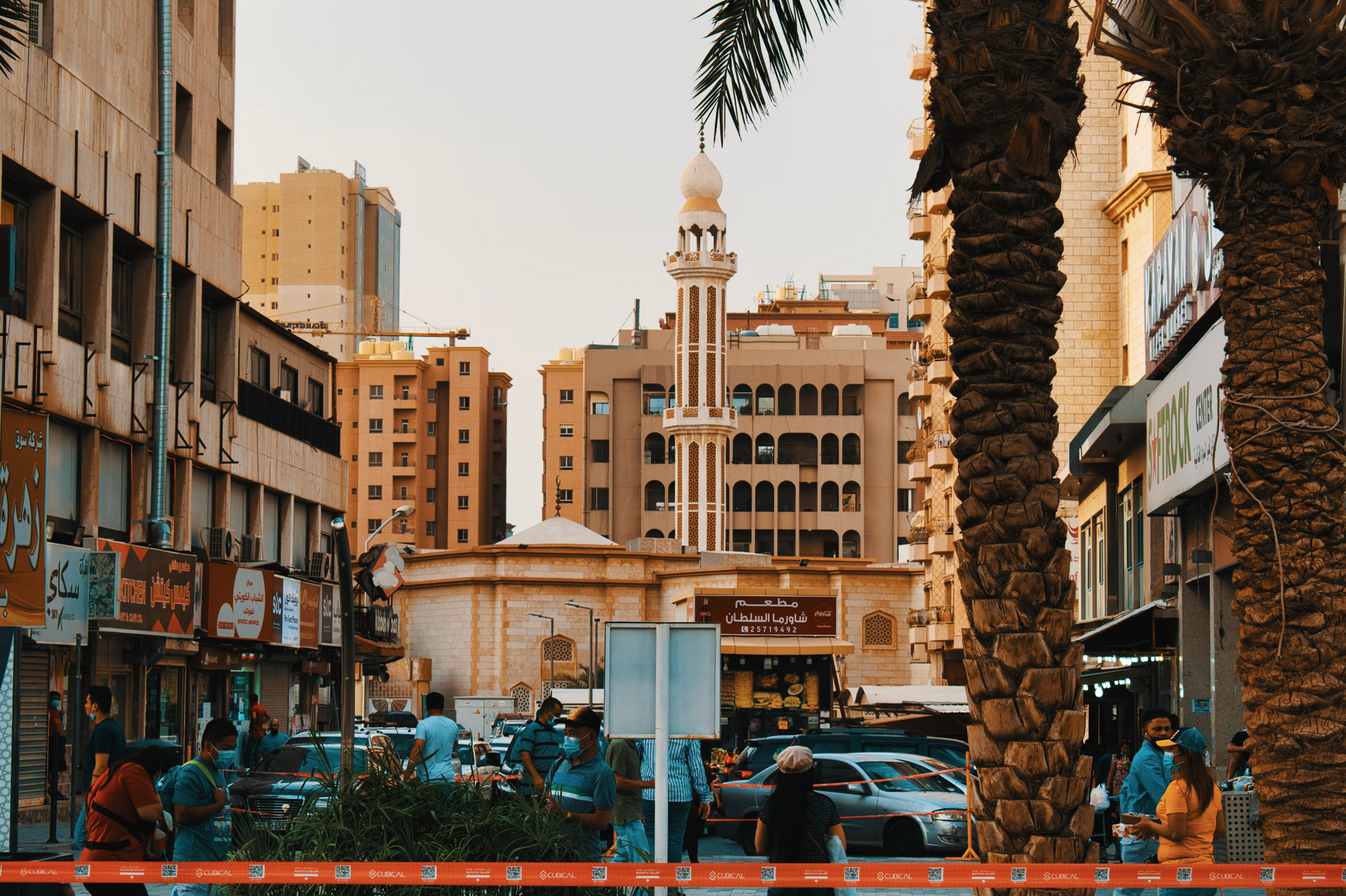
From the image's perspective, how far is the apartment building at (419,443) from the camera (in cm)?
11788

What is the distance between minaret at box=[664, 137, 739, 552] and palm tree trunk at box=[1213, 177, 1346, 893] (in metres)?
83.1

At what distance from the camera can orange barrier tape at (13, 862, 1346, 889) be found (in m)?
8.01

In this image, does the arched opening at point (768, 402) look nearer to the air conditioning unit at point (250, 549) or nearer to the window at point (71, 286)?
the air conditioning unit at point (250, 549)

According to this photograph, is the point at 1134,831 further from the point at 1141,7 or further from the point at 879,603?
the point at 879,603

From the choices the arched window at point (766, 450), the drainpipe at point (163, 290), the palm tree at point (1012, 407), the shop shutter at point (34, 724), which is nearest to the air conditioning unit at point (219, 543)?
the drainpipe at point (163, 290)

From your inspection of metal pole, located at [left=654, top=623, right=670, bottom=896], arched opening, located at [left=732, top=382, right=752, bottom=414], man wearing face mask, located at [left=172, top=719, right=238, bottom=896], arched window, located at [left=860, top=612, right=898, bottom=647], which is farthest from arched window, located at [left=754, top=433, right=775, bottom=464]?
metal pole, located at [left=654, top=623, right=670, bottom=896]

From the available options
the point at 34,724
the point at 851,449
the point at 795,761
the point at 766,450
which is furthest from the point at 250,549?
the point at 851,449

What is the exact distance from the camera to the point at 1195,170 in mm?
11773

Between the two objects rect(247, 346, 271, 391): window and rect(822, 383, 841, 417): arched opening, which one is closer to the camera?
rect(247, 346, 271, 391): window

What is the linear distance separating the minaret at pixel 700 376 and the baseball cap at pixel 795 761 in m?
84.6

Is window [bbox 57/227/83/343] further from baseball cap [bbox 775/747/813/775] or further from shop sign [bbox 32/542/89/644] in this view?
baseball cap [bbox 775/747/813/775]

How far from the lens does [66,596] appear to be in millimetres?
27172

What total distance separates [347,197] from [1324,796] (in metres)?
145

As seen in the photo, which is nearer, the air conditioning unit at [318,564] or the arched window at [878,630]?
the air conditioning unit at [318,564]
